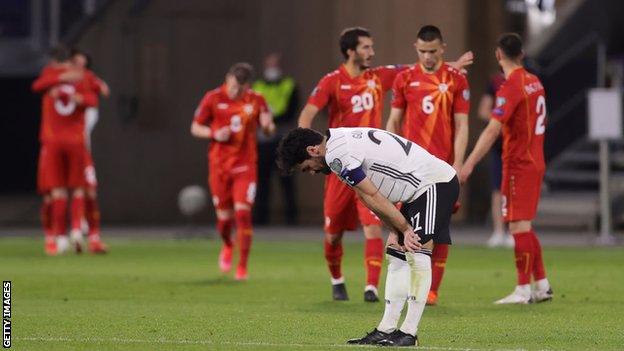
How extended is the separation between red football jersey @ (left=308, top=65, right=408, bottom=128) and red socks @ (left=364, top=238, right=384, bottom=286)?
1013 millimetres

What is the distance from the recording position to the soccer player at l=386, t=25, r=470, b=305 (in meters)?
13.8

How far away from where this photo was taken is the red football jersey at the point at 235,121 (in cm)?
1695

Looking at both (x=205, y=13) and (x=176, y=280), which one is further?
(x=205, y=13)

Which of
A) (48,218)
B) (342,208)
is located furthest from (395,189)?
(48,218)

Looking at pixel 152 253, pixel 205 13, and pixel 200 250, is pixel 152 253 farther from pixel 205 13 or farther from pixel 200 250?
pixel 205 13

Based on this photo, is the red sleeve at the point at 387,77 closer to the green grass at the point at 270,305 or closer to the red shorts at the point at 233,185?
the green grass at the point at 270,305

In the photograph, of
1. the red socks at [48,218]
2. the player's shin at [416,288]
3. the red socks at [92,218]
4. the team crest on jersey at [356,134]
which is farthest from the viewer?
the red socks at [48,218]

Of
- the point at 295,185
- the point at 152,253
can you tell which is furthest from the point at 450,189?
the point at 295,185

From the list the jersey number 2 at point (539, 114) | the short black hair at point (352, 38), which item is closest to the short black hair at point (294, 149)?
the short black hair at point (352, 38)

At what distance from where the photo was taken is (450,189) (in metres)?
10.8

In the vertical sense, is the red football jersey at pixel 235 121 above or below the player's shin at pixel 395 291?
above

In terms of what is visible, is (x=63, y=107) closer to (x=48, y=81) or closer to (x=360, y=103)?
(x=48, y=81)

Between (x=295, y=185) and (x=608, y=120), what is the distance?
6.90 m

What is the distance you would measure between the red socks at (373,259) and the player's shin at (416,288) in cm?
346
